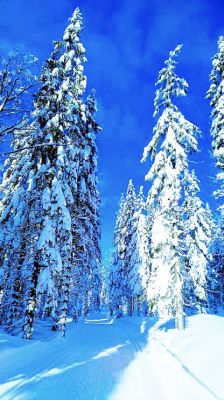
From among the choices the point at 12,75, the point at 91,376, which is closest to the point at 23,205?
the point at 12,75

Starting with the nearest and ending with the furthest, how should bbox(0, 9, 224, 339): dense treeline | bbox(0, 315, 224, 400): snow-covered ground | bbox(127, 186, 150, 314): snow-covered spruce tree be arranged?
bbox(0, 315, 224, 400): snow-covered ground → bbox(0, 9, 224, 339): dense treeline → bbox(127, 186, 150, 314): snow-covered spruce tree

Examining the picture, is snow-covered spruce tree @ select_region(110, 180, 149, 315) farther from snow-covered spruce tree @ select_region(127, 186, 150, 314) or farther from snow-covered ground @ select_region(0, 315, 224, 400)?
snow-covered ground @ select_region(0, 315, 224, 400)

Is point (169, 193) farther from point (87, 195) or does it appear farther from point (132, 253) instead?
point (132, 253)

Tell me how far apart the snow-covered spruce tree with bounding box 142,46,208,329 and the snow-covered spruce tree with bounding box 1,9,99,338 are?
17.9 ft

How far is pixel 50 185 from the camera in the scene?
14.8m

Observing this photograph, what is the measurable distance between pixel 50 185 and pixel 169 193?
7.58 meters

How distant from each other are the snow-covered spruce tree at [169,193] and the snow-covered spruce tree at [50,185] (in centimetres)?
546

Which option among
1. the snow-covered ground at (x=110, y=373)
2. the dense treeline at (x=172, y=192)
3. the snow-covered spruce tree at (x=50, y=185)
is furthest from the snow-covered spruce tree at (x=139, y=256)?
the snow-covered ground at (x=110, y=373)

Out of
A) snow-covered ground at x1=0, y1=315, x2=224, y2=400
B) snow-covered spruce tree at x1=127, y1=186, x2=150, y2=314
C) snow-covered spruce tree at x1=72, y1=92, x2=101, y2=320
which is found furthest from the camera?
snow-covered spruce tree at x1=127, y1=186, x2=150, y2=314

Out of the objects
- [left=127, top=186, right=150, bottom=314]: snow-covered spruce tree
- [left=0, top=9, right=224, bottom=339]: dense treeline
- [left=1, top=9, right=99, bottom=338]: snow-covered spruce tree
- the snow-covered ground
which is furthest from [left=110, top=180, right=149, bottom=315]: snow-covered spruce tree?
the snow-covered ground

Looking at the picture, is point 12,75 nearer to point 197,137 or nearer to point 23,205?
point 23,205

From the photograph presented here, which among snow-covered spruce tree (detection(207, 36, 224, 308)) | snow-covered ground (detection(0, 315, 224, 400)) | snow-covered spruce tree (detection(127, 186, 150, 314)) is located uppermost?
snow-covered spruce tree (detection(207, 36, 224, 308))

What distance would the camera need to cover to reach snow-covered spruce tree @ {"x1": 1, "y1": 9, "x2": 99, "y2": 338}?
13344mm

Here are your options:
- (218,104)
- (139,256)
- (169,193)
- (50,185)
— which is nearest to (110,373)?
(50,185)
